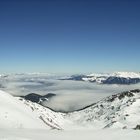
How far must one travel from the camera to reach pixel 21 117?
63.7m

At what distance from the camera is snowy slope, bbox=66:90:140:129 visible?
137875 mm

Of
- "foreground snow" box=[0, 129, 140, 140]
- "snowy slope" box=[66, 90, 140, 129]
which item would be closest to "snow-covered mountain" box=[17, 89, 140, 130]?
"snowy slope" box=[66, 90, 140, 129]

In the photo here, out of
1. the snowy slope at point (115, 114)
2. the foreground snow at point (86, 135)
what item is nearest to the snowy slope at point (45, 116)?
the snowy slope at point (115, 114)

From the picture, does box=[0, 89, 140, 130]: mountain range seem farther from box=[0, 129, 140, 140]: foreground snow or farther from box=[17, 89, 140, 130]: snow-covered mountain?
box=[0, 129, 140, 140]: foreground snow

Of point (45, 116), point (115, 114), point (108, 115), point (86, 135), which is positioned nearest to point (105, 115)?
point (108, 115)

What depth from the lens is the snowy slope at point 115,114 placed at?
452ft

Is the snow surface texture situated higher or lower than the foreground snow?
lower

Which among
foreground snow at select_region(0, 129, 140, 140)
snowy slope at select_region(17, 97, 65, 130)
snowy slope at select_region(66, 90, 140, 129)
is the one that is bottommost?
snowy slope at select_region(66, 90, 140, 129)

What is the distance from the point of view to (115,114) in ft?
505

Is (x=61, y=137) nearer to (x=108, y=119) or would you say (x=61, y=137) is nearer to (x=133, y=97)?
(x=108, y=119)

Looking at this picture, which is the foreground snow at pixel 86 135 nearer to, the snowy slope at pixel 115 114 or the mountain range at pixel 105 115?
the mountain range at pixel 105 115

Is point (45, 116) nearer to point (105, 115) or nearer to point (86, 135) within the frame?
point (105, 115)

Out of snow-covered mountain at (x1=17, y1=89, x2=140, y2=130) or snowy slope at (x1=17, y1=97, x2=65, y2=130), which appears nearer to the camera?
snowy slope at (x1=17, y1=97, x2=65, y2=130)

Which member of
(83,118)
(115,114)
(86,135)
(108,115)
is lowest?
(83,118)
